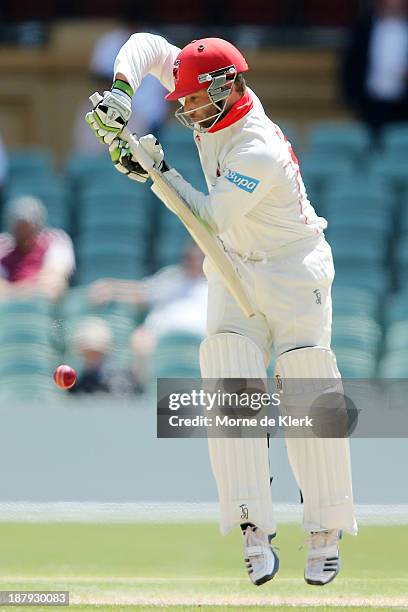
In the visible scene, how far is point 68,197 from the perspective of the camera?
31.7ft

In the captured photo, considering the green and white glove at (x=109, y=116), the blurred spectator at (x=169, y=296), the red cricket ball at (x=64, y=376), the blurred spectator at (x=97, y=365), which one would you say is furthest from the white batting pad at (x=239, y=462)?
the blurred spectator at (x=169, y=296)

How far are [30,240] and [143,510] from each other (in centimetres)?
258

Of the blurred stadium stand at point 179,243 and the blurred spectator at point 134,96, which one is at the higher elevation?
the blurred spectator at point 134,96

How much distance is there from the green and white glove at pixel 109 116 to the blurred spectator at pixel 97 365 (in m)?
3.26

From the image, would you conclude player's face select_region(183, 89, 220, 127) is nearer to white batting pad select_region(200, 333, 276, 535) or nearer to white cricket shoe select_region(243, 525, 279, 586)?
white batting pad select_region(200, 333, 276, 535)

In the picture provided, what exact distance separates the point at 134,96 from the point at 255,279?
4.80 metres

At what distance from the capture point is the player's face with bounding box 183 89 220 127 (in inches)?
182

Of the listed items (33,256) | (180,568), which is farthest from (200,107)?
(33,256)

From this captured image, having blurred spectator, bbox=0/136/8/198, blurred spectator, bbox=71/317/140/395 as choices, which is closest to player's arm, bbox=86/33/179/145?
blurred spectator, bbox=71/317/140/395

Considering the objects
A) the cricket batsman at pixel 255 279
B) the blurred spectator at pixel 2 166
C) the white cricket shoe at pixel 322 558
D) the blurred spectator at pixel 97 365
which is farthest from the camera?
the blurred spectator at pixel 2 166

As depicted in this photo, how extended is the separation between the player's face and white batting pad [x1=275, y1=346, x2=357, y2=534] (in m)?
0.79

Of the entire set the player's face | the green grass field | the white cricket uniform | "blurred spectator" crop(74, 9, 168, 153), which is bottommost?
the green grass field

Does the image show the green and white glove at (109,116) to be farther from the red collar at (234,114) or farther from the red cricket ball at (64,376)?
the red cricket ball at (64,376)

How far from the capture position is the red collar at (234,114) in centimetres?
466
